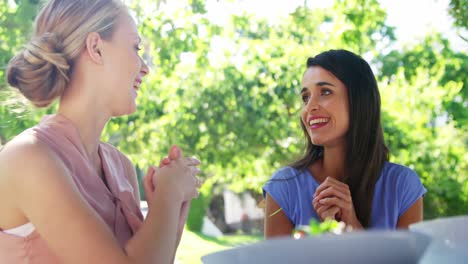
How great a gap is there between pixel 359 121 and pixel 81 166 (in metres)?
1.05

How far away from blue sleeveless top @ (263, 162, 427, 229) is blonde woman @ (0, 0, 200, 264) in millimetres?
667

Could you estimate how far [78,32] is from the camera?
122 centimetres

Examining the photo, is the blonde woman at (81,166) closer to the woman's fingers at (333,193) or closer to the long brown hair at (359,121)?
the woman's fingers at (333,193)

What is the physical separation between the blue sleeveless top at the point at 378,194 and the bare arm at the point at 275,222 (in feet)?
0.05

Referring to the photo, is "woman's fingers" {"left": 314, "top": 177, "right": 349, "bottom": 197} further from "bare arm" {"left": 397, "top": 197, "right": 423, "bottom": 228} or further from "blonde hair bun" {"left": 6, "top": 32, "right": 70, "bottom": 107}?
"blonde hair bun" {"left": 6, "top": 32, "right": 70, "bottom": 107}

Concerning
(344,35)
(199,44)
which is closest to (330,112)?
(344,35)

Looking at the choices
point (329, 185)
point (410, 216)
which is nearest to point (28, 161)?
point (329, 185)

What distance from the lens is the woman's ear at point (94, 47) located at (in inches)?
48.1

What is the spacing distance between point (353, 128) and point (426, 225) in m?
Result: 1.23

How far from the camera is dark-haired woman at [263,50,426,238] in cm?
190

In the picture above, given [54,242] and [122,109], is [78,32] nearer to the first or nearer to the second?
[122,109]

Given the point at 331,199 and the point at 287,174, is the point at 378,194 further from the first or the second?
the point at 331,199

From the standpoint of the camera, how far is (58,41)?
1.23 meters

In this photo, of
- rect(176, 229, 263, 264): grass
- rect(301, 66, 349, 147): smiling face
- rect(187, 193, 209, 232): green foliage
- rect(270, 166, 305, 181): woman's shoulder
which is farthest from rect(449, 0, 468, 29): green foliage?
rect(187, 193, 209, 232): green foliage
